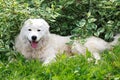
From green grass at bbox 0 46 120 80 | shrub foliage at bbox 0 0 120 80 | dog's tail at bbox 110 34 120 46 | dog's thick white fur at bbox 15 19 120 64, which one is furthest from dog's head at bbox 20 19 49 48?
dog's tail at bbox 110 34 120 46

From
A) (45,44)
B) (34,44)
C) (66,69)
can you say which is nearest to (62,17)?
(45,44)

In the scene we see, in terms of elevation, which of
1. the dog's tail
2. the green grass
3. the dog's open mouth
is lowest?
the green grass

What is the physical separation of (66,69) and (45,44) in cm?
90

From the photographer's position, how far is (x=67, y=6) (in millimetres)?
7262

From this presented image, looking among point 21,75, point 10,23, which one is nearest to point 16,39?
point 10,23

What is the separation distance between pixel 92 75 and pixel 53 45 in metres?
1.20

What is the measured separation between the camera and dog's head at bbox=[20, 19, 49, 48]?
639 cm

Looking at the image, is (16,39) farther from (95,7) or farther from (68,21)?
(95,7)

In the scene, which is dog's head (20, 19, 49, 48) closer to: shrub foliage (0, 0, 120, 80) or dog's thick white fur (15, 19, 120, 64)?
dog's thick white fur (15, 19, 120, 64)

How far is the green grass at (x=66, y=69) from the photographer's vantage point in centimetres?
583

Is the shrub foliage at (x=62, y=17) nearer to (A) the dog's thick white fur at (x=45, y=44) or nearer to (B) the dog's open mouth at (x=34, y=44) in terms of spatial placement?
(A) the dog's thick white fur at (x=45, y=44)

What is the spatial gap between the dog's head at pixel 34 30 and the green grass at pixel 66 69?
1.27 feet

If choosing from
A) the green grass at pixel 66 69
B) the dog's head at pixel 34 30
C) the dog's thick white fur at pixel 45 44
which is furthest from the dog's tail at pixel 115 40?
the dog's head at pixel 34 30

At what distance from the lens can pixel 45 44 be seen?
673 centimetres
